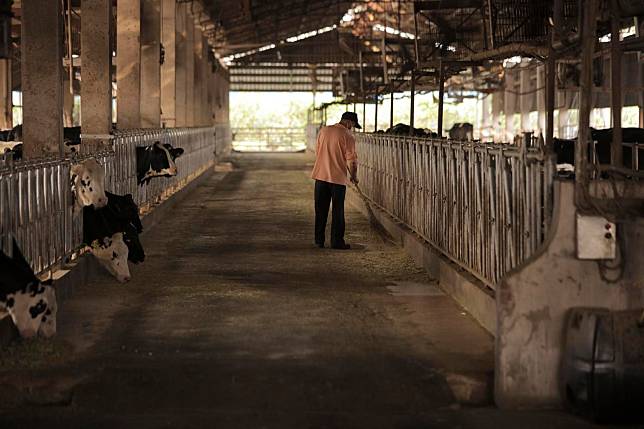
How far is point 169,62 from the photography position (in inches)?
1121

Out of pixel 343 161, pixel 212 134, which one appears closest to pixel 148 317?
pixel 343 161

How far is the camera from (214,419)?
6.50 m

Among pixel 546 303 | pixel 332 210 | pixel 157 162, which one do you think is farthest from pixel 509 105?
pixel 546 303

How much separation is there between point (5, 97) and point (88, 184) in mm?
23250

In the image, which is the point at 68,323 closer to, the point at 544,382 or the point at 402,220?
the point at 544,382

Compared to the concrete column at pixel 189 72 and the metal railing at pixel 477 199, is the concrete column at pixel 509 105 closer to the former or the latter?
the concrete column at pixel 189 72

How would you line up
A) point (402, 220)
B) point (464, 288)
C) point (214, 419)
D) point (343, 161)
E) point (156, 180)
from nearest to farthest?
point (214, 419) → point (464, 288) → point (343, 161) → point (402, 220) → point (156, 180)

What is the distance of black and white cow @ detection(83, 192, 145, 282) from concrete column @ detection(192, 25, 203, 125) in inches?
964

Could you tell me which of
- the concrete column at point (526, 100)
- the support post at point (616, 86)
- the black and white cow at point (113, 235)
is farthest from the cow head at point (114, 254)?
the concrete column at point (526, 100)

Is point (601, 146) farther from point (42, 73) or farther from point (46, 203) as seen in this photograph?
Answer: point (46, 203)

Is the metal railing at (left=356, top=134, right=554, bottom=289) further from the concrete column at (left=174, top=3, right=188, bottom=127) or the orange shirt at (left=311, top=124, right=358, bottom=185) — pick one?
the concrete column at (left=174, top=3, right=188, bottom=127)

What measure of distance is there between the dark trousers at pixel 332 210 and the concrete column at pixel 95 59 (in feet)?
11.9

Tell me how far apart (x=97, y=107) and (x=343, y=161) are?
413 cm

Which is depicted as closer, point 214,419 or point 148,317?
point 214,419
